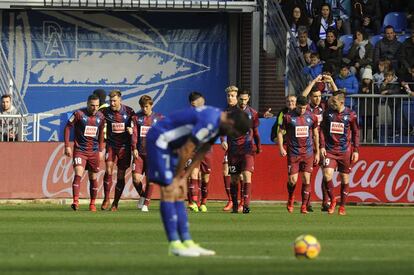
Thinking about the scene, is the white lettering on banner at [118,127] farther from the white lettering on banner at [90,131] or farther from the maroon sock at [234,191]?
the maroon sock at [234,191]

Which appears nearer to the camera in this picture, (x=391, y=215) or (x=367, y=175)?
(x=391, y=215)

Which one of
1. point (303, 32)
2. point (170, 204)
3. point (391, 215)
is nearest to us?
point (170, 204)

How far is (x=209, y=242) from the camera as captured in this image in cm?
1569

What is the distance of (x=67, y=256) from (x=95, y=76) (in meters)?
21.7

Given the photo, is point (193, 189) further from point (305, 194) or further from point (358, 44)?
point (358, 44)

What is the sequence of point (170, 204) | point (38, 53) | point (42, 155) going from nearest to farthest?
point (170, 204)
point (42, 155)
point (38, 53)

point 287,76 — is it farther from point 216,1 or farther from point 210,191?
point 210,191

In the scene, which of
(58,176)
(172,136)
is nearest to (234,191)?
(58,176)

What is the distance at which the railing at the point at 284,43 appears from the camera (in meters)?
31.6

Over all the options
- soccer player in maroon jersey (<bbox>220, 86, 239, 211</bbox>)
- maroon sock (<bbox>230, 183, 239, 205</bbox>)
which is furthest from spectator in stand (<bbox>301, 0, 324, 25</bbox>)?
maroon sock (<bbox>230, 183, 239, 205</bbox>)

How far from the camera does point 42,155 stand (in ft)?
92.0

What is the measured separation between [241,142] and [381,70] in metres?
7.07

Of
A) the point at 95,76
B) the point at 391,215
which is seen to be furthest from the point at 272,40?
the point at 391,215

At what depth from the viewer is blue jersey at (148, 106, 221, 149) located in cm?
1302
